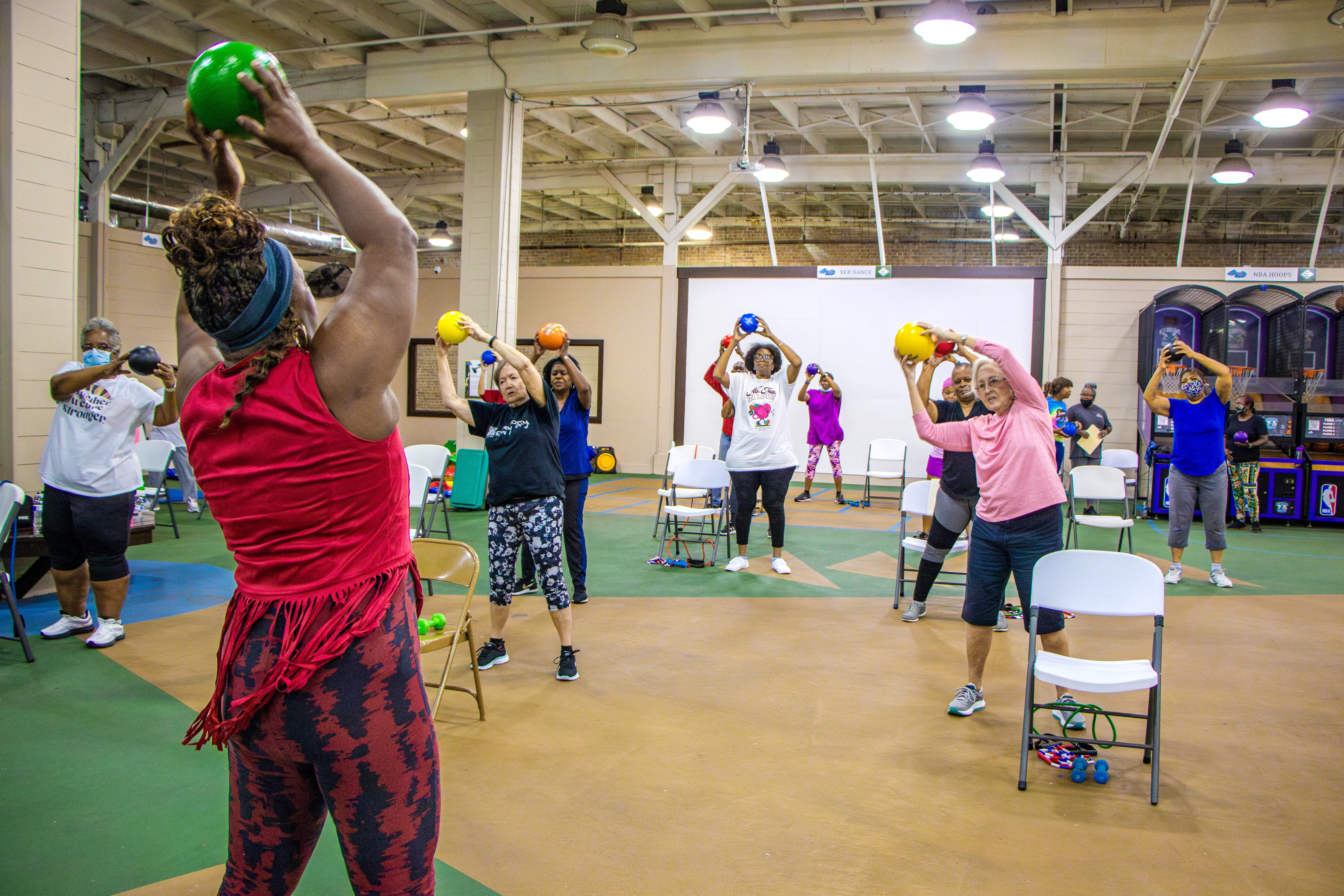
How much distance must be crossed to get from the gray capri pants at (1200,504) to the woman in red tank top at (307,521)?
6.82 metres

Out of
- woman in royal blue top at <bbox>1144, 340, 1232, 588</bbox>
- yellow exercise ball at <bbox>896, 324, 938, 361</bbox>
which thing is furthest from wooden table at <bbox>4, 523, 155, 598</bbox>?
woman in royal blue top at <bbox>1144, 340, 1232, 588</bbox>

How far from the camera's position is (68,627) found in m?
Result: 4.88

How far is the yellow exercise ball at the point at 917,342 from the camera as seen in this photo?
358 centimetres

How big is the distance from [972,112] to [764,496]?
A: 4.94 m

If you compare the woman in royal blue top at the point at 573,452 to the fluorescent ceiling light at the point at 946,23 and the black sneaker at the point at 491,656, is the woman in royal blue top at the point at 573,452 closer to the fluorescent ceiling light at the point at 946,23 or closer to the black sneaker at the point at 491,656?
the black sneaker at the point at 491,656

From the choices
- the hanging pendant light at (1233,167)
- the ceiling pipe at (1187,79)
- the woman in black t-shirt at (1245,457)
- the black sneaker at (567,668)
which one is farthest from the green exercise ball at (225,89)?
the hanging pendant light at (1233,167)

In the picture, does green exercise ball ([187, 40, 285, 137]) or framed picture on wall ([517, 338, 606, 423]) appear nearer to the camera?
green exercise ball ([187, 40, 285, 137])

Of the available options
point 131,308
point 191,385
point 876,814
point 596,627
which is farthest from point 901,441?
point 131,308

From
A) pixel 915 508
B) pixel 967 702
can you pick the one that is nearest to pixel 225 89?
pixel 967 702

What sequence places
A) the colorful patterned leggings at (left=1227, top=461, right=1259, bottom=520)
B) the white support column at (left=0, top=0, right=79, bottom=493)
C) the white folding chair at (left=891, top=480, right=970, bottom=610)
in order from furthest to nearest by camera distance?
1. the colorful patterned leggings at (left=1227, top=461, right=1259, bottom=520)
2. the white folding chair at (left=891, top=480, right=970, bottom=610)
3. the white support column at (left=0, top=0, right=79, bottom=493)

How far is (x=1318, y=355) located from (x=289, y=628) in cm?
1327

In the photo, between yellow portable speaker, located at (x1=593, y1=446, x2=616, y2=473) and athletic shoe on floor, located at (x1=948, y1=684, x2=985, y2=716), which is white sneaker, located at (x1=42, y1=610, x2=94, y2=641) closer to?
athletic shoe on floor, located at (x1=948, y1=684, x2=985, y2=716)

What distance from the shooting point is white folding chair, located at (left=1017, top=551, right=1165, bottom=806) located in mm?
3238

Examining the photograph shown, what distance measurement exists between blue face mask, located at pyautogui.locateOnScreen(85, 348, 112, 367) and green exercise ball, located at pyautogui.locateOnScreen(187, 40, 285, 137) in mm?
4565
